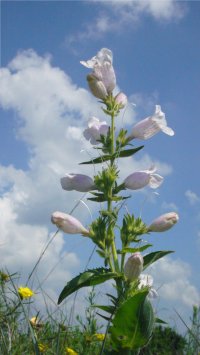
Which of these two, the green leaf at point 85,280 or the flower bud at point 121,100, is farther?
the flower bud at point 121,100

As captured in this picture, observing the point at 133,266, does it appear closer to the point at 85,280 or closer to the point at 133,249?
the point at 133,249

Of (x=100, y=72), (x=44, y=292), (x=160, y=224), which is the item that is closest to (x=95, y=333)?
(x=44, y=292)

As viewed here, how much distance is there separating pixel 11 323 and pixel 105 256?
4.28ft

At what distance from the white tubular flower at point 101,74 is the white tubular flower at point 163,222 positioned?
34.9 inches

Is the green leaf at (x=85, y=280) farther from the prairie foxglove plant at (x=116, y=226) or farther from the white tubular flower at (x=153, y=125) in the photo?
the white tubular flower at (x=153, y=125)

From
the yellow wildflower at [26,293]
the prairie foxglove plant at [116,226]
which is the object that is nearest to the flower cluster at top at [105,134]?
the prairie foxglove plant at [116,226]

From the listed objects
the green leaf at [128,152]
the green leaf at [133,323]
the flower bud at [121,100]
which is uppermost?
the flower bud at [121,100]

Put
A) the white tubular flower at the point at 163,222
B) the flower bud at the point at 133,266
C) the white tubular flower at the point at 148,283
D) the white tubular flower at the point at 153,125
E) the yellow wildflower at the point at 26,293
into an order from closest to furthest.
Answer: the flower bud at the point at 133,266
the white tubular flower at the point at 148,283
the white tubular flower at the point at 163,222
the white tubular flower at the point at 153,125
the yellow wildflower at the point at 26,293

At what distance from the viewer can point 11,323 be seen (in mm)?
3496

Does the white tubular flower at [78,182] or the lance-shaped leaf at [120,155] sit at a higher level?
the lance-shaped leaf at [120,155]

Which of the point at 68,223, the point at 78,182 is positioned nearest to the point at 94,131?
the point at 78,182

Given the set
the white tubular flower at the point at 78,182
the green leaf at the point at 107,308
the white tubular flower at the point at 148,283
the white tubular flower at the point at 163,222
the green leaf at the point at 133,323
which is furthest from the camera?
the white tubular flower at the point at 78,182

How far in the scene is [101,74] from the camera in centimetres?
304

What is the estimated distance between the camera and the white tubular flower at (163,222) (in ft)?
9.46
